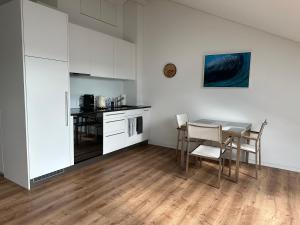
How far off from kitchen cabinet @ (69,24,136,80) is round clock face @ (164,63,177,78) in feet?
2.28

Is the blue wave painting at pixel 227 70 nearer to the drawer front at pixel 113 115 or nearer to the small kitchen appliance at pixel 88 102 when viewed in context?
the drawer front at pixel 113 115

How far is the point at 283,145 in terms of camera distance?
11.4 ft

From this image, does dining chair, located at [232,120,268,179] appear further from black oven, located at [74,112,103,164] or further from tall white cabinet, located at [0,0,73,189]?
tall white cabinet, located at [0,0,73,189]

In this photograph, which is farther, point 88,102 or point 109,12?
point 109,12

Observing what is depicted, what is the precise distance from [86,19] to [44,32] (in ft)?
4.64

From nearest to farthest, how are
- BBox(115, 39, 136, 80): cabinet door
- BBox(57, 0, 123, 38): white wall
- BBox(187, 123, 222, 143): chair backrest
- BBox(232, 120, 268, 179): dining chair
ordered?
BBox(187, 123, 222, 143): chair backrest < BBox(232, 120, 268, 179): dining chair < BBox(57, 0, 123, 38): white wall < BBox(115, 39, 136, 80): cabinet door

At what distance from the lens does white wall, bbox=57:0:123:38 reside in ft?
11.5

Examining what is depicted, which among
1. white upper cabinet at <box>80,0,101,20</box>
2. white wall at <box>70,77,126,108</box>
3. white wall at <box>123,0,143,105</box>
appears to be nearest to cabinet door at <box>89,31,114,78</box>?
white wall at <box>70,77,126,108</box>

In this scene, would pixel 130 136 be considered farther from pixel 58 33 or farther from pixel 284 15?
pixel 284 15

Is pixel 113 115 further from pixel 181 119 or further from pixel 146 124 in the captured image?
pixel 181 119

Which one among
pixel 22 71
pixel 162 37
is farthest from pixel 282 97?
pixel 22 71

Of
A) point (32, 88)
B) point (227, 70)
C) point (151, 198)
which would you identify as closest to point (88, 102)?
point (32, 88)

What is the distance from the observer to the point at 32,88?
8.51 feet

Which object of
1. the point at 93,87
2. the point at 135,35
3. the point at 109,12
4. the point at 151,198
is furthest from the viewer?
the point at 135,35
